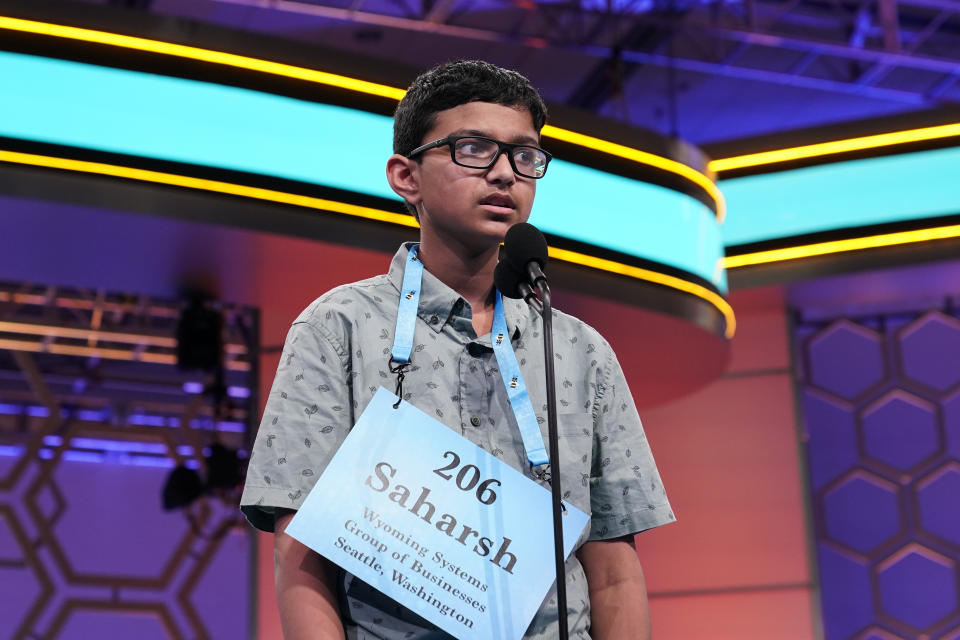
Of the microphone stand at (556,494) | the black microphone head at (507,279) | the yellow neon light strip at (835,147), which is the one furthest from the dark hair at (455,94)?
the yellow neon light strip at (835,147)

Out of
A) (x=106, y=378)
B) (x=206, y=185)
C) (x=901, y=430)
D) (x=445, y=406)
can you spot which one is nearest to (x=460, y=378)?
(x=445, y=406)

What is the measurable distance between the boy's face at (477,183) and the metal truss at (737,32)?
242 inches

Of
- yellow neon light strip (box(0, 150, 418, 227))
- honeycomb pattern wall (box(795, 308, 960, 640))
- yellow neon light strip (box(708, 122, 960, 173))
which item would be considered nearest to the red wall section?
honeycomb pattern wall (box(795, 308, 960, 640))

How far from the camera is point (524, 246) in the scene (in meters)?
1.40

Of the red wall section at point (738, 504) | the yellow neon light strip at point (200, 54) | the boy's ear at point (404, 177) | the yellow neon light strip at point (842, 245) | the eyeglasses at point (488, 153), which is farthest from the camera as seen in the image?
the red wall section at point (738, 504)

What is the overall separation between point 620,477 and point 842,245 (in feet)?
12.0

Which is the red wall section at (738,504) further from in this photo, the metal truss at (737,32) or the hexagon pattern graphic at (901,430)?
the metal truss at (737,32)

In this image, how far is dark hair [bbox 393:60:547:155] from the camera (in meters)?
1.55

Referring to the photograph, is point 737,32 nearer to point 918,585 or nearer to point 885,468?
point 885,468

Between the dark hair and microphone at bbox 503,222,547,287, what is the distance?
0.75 feet

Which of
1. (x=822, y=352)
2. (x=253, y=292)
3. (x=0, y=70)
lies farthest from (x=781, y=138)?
(x=0, y=70)

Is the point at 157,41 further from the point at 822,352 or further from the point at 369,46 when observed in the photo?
the point at 369,46

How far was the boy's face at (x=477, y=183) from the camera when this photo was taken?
150cm

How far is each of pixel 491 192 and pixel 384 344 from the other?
242 millimetres
